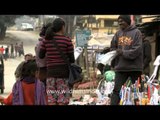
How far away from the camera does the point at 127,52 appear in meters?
5.57

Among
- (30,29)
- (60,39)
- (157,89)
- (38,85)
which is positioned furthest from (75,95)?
(30,29)

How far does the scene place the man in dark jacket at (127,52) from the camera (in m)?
5.59

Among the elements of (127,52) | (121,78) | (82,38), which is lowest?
(121,78)

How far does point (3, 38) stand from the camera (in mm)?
11133

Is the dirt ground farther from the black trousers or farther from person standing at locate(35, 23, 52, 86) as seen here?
the black trousers

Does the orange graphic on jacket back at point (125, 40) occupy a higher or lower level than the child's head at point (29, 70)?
higher

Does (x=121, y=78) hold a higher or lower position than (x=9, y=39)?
lower

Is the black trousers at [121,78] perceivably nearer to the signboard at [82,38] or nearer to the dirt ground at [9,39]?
the signboard at [82,38]

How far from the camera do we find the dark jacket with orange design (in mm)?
5578

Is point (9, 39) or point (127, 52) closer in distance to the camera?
point (127, 52)

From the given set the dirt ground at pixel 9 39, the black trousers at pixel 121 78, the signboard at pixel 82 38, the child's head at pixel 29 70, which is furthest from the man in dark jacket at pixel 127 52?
the dirt ground at pixel 9 39

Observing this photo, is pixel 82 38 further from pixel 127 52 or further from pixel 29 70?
pixel 29 70

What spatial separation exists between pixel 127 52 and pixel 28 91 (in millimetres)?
1786

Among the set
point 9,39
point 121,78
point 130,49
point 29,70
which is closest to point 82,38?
point 9,39
